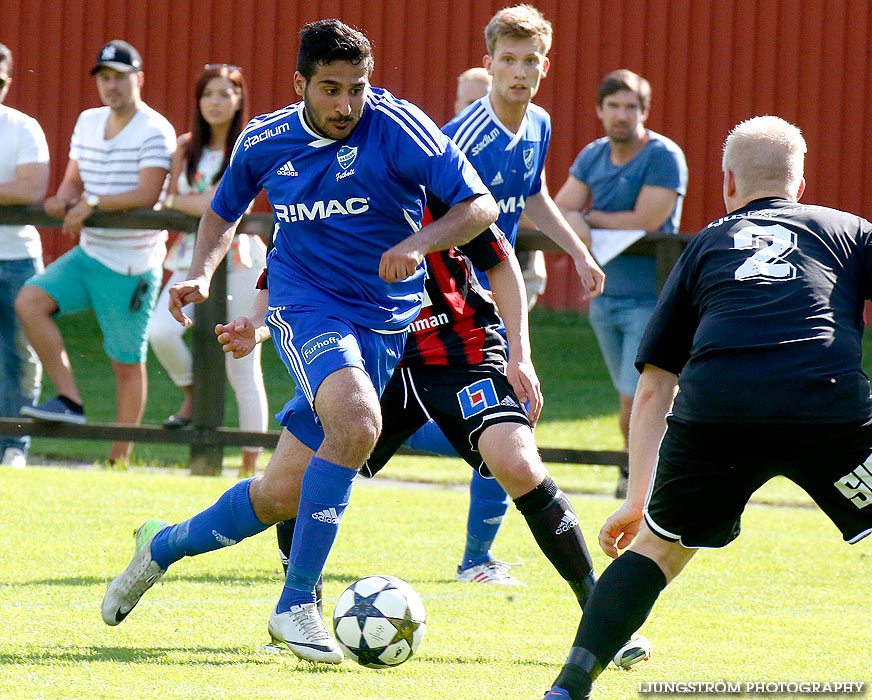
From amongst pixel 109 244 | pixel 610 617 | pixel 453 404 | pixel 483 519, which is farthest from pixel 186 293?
pixel 109 244

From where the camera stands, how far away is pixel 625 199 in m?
8.34

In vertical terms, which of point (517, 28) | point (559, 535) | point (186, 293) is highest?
point (517, 28)

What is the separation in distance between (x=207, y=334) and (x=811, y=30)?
947cm

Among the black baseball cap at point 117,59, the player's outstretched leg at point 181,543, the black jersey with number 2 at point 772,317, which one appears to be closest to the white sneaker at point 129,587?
the player's outstretched leg at point 181,543

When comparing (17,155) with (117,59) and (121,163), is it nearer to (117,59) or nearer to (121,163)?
(121,163)

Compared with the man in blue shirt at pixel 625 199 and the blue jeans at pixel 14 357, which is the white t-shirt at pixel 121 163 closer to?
the blue jeans at pixel 14 357

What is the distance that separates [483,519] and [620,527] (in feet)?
7.32

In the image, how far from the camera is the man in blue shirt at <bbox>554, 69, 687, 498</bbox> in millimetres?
8164

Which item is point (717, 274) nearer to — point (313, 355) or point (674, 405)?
point (674, 405)

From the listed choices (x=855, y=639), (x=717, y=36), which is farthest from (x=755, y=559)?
(x=717, y=36)

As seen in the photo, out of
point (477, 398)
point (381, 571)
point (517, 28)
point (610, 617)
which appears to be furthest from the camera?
point (381, 571)

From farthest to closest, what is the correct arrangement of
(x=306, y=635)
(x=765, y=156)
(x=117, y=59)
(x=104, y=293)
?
(x=104, y=293) < (x=117, y=59) < (x=306, y=635) < (x=765, y=156)

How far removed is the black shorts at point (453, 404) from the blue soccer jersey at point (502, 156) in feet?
3.68

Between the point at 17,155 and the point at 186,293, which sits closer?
the point at 186,293
